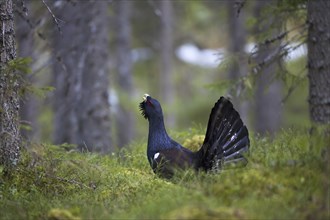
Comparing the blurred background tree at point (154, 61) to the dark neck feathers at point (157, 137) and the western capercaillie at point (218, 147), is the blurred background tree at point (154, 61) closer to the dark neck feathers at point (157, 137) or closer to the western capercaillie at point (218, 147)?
the western capercaillie at point (218, 147)

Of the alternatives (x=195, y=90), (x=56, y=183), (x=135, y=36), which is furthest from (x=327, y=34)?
(x=195, y=90)

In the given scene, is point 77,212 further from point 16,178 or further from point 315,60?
point 315,60

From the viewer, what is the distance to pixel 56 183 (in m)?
6.06

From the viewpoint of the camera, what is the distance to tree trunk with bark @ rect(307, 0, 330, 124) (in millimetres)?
7230

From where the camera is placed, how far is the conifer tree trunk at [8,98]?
595 centimetres

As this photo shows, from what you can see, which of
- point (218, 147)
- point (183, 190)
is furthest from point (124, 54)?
point (183, 190)

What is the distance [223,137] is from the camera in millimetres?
6629

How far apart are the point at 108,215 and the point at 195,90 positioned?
1135 inches

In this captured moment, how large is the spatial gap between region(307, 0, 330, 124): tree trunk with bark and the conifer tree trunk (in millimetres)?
3852

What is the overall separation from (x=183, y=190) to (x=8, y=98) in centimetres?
227

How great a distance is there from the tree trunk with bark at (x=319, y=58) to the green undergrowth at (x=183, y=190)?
1.03 metres

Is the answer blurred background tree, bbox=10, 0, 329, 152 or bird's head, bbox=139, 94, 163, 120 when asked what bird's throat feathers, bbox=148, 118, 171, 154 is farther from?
blurred background tree, bbox=10, 0, 329, 152

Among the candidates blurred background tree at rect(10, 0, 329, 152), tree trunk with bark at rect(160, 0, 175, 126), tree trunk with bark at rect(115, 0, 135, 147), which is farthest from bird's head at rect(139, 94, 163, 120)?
tree trunk with bark at rect(160, 0, 175, 126)

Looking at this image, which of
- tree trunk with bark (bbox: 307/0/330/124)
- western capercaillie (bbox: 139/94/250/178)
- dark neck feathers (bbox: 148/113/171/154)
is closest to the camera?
western capercaillie (bbox: 139/94/250/178)
